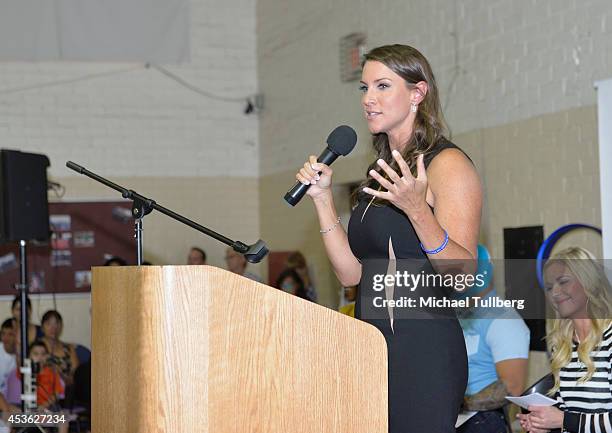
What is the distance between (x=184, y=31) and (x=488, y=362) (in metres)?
6.15

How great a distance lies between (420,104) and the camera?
7.99 feet

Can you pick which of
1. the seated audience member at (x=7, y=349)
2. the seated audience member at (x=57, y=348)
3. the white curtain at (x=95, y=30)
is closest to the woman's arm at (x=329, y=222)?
the seated audience member at (x=57, y=348)

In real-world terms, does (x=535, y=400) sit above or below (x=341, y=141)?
below

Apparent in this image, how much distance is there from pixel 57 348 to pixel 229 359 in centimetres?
608

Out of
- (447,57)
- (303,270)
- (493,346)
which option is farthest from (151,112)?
(493,346)

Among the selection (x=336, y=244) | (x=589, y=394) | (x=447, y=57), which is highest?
(x=447, y=57)

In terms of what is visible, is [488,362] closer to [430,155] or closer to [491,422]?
[491,422]

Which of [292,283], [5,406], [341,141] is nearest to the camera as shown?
[341,141]

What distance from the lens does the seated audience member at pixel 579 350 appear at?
3561 millimetres

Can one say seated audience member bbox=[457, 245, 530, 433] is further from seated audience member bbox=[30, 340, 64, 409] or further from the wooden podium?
seated audience member bbox=[30, 340, 64, 409]

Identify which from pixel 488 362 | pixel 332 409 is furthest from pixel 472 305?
pixel 332 409

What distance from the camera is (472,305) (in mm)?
4055

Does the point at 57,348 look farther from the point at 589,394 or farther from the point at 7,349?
the point at 589,394

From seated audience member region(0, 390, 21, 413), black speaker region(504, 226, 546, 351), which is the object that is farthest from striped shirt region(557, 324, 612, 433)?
seated audience member region(0, 390, 21, 413)
